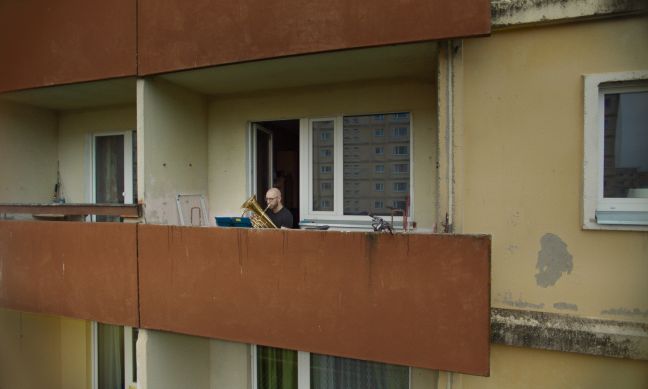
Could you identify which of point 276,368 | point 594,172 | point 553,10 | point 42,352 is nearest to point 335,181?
point 594,172

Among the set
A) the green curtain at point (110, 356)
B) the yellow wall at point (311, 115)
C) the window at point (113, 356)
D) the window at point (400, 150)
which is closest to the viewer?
the yellow wall at point (311, 115)

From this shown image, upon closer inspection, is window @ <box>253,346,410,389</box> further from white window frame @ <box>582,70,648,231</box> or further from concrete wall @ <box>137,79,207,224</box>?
white window frame @ <box>582,70,648,231</box>

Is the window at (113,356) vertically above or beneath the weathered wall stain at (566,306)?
beneath

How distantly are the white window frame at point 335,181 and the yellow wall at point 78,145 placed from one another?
10.4 feet

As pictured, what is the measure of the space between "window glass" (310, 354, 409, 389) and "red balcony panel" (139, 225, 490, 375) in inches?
61.8

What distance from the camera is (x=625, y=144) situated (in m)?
2.89

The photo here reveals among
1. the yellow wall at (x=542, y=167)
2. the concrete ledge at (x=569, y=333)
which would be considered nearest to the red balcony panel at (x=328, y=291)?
the concrete ledge at (x=569, y=333)

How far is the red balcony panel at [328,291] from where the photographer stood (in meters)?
2.67

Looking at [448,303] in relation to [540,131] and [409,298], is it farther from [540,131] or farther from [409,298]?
[540,131]

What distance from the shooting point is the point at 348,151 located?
4.11m

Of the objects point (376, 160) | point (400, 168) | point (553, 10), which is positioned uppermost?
point (553, 10)

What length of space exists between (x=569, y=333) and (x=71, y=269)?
508cm

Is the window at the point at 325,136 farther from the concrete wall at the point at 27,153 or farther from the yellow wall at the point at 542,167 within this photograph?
the concrete wall at the point at 27,153

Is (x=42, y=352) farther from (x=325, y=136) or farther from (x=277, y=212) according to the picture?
(x=325, y=136)
